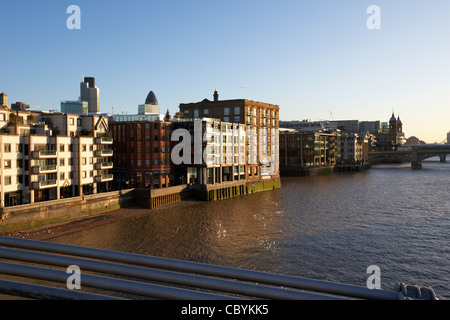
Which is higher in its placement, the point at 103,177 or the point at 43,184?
the point at 103,177

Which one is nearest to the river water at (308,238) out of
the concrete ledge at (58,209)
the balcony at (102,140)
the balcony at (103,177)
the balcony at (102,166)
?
the concrete ledge at (58,209)

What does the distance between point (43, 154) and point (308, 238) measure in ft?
113

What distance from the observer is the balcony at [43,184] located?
48250mm

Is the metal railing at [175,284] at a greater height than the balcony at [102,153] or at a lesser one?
lesser

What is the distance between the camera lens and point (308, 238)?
39969 millimetres

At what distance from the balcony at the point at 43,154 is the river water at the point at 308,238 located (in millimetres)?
12307

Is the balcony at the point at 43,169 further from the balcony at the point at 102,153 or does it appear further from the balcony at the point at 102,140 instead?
the balcony at the point at 102,140

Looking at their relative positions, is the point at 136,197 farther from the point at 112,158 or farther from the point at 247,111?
the point at 247,111

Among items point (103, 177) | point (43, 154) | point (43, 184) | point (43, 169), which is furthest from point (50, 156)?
point (103, 177)

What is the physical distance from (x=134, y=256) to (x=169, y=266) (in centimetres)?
43

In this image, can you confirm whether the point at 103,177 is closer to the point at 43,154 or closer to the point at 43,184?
the point at 43,184

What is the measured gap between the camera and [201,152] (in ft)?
237

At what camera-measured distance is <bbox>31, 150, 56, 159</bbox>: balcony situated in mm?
48438

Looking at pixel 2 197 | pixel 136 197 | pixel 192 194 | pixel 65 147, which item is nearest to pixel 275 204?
pixel 192 194
